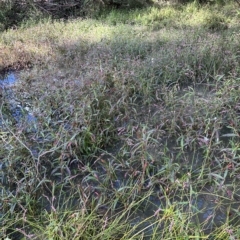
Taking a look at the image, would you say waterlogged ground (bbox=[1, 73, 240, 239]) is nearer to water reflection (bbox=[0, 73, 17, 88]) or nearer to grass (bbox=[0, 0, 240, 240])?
grass (bbox=[0, 0, 240, 240])

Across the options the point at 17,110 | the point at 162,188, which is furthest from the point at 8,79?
the point at 162,188

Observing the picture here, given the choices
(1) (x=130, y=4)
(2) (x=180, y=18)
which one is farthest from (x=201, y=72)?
(1) (x=130, y=4)

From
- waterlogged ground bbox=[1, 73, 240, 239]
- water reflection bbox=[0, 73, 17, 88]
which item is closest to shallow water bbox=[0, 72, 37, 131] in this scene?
water reflection bbox=[0, 73, 17, 88]

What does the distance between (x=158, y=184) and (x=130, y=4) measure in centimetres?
763

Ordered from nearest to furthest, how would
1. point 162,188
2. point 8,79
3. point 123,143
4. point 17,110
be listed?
point 162,188
point 123,143
point 17,110
point 8,79

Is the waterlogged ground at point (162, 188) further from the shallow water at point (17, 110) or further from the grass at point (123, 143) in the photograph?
the shallow water at point (17, 110)

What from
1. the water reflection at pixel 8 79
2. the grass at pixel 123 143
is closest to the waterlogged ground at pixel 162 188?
the grass at pixel 123 143

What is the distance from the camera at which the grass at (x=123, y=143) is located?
6.82ft

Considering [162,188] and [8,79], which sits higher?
[162,188]

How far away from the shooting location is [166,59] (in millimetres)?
4352

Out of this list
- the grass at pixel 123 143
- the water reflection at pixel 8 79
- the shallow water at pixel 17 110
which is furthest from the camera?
the water reflection at pixel 8 79

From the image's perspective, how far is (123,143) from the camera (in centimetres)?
299

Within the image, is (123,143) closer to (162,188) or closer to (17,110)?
(162,188)

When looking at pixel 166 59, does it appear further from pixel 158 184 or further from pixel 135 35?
pixel 158 184
